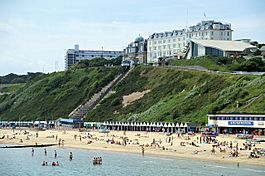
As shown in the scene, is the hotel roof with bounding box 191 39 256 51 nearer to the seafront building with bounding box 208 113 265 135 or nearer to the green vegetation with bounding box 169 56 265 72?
the green vegetation with bounding box 169 56 265 72

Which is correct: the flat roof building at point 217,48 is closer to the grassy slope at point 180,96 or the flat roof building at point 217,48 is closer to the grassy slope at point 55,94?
the grassy slope at point 180,96

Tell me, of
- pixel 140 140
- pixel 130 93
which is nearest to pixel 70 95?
pixel 130 93

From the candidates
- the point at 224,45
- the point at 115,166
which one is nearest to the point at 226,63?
the point at 224,45

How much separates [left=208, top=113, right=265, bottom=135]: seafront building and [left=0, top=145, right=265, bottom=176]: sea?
566 inches

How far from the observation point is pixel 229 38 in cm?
14062

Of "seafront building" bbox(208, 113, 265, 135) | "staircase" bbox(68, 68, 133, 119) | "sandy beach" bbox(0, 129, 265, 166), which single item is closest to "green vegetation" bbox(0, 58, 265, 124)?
"staircase" bbox(68, 68, 133, 119)

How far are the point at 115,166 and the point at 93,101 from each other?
6354cm

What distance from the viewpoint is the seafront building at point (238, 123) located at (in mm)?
66750

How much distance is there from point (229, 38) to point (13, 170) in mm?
95248

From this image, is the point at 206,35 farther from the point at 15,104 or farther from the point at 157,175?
the point at 157,175

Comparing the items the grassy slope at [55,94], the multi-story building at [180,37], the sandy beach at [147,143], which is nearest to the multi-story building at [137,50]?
the multi-story building at [180,37]

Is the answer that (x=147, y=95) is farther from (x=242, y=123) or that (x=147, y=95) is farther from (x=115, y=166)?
(x=115, y=166)

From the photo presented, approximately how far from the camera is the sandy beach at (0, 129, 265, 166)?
186 feet

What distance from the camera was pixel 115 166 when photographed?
55.5 metres
